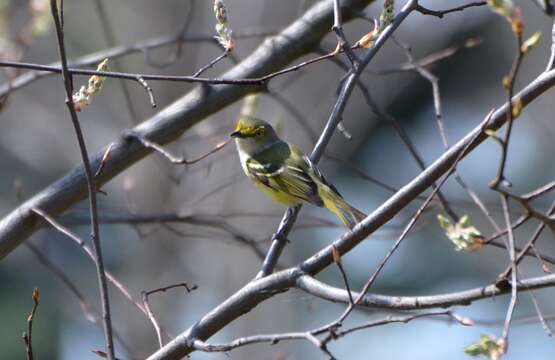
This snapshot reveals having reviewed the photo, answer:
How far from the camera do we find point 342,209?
3850mm

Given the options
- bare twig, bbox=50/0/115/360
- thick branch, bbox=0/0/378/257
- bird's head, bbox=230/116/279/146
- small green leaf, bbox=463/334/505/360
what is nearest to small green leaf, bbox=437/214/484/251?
small green leaf, bbox=463/334/505/360

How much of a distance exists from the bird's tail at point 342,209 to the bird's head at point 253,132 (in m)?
0.80

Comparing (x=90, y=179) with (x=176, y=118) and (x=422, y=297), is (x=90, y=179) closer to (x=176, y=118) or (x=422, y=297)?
(x=422, y=297)

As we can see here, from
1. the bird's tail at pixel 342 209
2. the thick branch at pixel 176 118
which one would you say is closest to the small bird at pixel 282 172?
the bird's tail at pixel 342 209

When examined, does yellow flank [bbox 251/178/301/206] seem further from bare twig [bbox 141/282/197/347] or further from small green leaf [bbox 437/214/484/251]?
small green leaf [bbox 437/214/484/251]

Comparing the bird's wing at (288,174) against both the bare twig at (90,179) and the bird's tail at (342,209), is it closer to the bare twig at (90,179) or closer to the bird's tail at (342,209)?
the bird's tail at (342,209)

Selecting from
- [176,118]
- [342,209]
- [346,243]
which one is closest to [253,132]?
[342,209]

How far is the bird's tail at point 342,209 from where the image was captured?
363 centimetres

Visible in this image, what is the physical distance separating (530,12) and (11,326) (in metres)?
8.96

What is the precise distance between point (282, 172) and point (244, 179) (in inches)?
A: 265

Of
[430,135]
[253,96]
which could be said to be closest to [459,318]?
[253,96]

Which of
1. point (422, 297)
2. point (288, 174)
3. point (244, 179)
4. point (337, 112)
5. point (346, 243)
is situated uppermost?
point (244, 179)

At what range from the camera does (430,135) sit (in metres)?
14.8

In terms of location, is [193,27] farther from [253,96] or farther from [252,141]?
[253,96]
